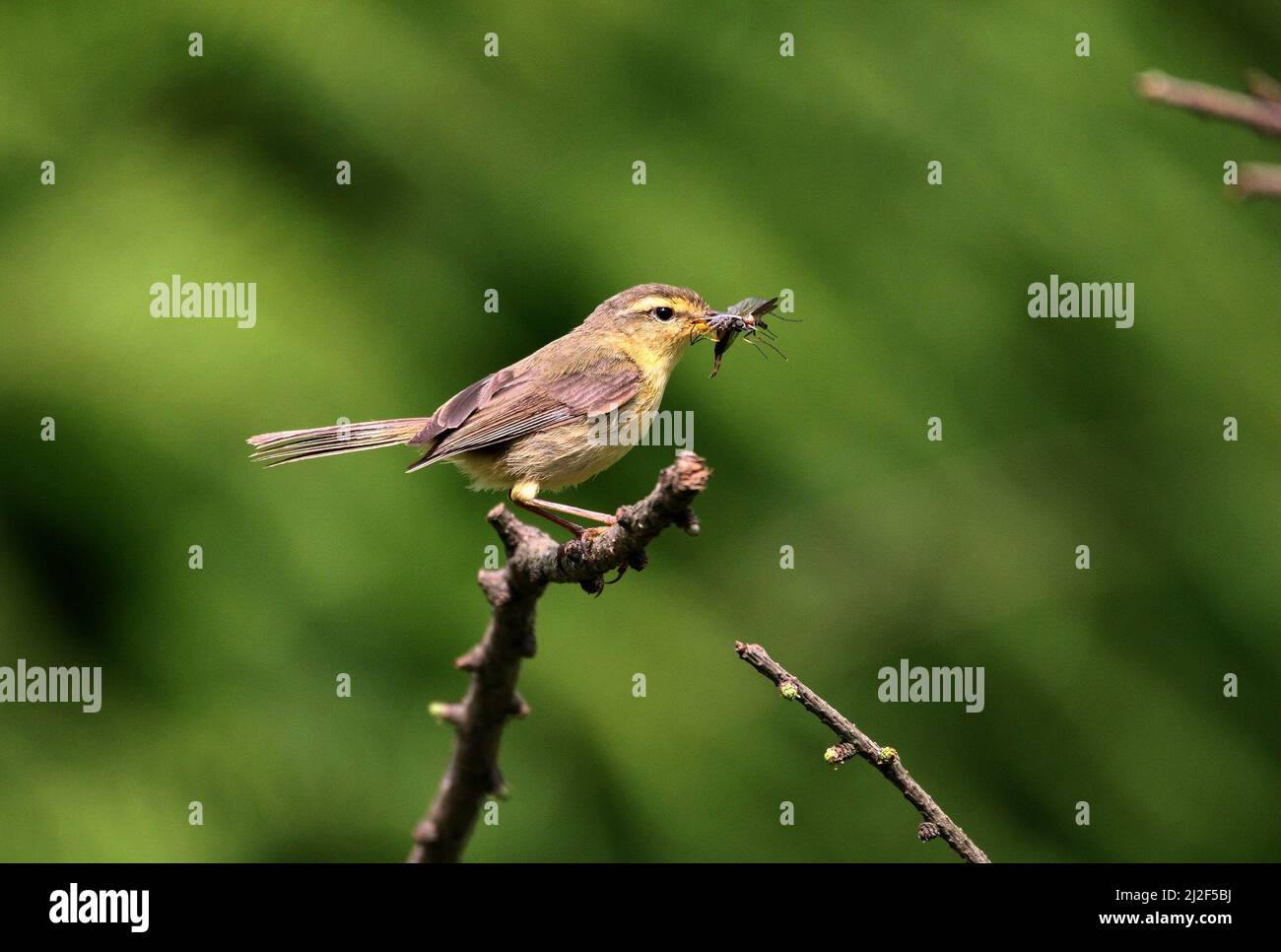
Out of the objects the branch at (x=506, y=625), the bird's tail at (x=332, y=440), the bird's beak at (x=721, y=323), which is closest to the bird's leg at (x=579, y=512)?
the branch at (x=506, y=625)

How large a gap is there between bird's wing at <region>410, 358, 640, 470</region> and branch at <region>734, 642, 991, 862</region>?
2146mm

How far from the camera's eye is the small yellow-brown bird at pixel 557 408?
4.16 meters

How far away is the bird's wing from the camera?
4.18 metres

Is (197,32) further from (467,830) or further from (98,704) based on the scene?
(467,830)

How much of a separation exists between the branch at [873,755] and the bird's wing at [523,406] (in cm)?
215

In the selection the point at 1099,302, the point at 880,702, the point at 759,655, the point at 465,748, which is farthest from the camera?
the point at 1099,302

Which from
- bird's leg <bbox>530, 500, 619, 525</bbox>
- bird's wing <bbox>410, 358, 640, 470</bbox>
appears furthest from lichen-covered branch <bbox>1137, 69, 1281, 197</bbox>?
bird's wing <bbox>410, 358, 640, 470</bbox>

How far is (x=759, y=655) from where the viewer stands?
2.10 m

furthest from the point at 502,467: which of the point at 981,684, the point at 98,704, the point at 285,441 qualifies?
the point at 981,684

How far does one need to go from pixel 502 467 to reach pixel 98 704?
6.61 feet

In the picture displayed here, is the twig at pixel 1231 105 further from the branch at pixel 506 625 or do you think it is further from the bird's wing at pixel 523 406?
the bird's wing at pixel 523 406

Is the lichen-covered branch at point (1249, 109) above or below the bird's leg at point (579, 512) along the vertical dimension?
above

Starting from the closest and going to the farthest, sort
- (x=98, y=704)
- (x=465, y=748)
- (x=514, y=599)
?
(x=514, y=599) < (x=465, y=748) < (x=98, y=704)

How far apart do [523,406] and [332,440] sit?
0.73m
